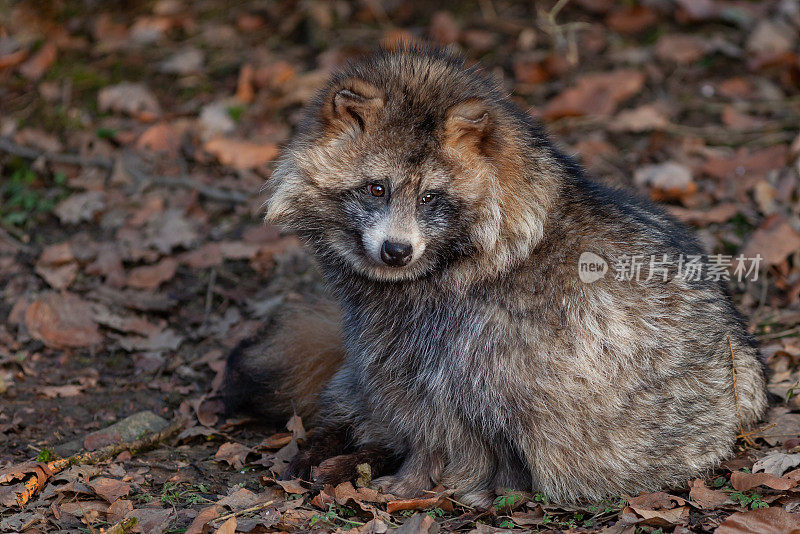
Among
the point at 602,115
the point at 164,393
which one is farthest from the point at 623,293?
the point at 602,115

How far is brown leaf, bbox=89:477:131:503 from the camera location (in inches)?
172

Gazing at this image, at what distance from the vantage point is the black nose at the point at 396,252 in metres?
4.11

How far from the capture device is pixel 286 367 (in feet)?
17.1

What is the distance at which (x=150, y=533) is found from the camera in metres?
4.01

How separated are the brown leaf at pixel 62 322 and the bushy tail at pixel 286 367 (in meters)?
1.47

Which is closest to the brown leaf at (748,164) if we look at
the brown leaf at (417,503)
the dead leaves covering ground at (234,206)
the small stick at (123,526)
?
the dead leaves covering ground at (234,206)

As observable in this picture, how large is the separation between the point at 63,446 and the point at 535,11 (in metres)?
6.77

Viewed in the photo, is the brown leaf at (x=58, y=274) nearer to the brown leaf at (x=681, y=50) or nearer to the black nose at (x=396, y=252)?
the black nose at (x=396, y=252)

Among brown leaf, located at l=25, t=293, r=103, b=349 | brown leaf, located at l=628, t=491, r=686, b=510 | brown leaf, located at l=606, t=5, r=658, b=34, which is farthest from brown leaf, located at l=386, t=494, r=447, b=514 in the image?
brown leaf, located at l=606, t=5, r=658, b=34

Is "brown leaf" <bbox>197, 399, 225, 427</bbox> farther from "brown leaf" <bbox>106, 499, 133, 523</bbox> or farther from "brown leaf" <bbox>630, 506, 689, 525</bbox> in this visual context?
"brown leaf" <bbox>630, 506, 689, 525</bbox>

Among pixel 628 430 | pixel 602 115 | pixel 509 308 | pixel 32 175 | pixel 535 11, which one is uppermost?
pixel 535 11

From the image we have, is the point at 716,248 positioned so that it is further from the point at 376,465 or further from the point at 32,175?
the point at 32,175

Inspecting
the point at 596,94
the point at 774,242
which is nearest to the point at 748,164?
the point at 774,242

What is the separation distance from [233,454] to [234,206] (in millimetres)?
2985
